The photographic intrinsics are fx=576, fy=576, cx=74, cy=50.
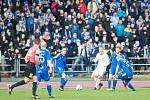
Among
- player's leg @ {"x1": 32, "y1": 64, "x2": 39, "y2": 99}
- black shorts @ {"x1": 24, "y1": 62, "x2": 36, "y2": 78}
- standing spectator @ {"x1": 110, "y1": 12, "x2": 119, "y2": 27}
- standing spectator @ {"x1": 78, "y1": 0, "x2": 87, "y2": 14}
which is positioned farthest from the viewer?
standing spectator @ {"x1": 78, "y1": 0, "x2": 87, "y2": 14}

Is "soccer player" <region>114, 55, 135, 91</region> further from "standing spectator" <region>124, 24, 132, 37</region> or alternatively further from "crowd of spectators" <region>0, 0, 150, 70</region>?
"standing spectator" <region>124, 24, 132, 37</region>

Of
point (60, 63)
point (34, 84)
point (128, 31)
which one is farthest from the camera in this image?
point (128, 31)

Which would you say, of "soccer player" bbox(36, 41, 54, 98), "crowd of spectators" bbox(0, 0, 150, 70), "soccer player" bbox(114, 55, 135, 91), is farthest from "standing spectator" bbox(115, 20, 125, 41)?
"soccer player" bbox(36, 41, 54, 98)

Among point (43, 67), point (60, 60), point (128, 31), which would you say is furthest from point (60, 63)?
point (128, 31)

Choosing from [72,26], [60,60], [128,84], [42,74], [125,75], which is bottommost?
[128,84]

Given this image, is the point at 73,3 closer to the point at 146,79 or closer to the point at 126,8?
the point at 126,8

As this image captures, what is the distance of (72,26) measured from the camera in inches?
1206

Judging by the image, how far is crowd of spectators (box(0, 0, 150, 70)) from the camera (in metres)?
30.0

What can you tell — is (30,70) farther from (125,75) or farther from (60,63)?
(125,75)

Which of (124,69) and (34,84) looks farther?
(124,69)

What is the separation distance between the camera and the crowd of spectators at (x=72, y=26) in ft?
98.4

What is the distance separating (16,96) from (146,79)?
10815 millimetres

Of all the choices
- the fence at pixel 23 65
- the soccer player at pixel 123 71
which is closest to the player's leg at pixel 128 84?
the soccer player at pixel 123 71

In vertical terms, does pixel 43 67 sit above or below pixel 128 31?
below
